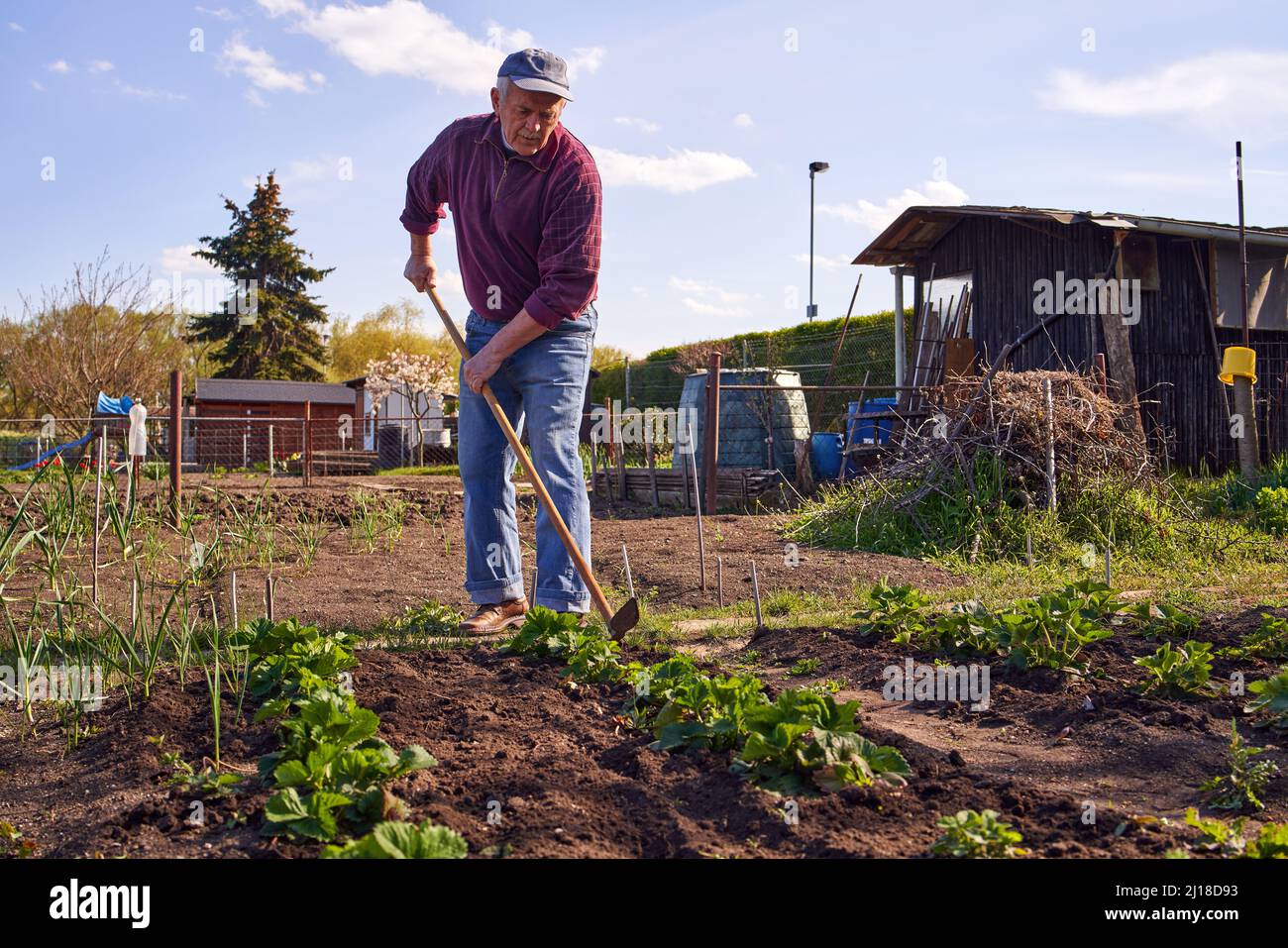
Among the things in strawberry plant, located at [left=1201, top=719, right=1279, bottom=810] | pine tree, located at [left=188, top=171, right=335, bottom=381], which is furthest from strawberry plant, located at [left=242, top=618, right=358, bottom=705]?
pine tree, located at [left=188, top=171, right=335, bottom=381]

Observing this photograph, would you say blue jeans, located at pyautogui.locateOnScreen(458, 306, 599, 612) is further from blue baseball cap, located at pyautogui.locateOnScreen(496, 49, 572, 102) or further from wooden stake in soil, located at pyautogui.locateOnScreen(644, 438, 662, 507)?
wooden stake in soil, located at pyautogui.locateOnScreen(644, 438, 662, 507)

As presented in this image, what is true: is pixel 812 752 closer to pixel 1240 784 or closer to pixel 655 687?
pixel 655 687

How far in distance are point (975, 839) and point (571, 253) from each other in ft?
8.47

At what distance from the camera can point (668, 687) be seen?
8.86 feet

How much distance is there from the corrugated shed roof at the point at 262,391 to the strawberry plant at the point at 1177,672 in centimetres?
3009

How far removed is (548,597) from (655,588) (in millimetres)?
1433

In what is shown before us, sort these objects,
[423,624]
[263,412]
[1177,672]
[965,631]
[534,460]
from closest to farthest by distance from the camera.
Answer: [1177,672]
[965,631]
[534,460]
[423,624]
[263,412]

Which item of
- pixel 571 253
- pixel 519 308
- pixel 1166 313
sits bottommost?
pixel 519 308

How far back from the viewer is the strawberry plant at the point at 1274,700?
8.64 feet

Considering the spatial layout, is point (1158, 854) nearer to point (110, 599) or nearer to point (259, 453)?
point (110, 599)

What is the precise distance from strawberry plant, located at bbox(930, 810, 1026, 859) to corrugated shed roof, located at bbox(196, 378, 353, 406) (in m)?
30.9

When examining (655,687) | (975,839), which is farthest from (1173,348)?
(975,839)

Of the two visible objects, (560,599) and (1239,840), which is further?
(560,599)

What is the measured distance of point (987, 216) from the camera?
487 inches
